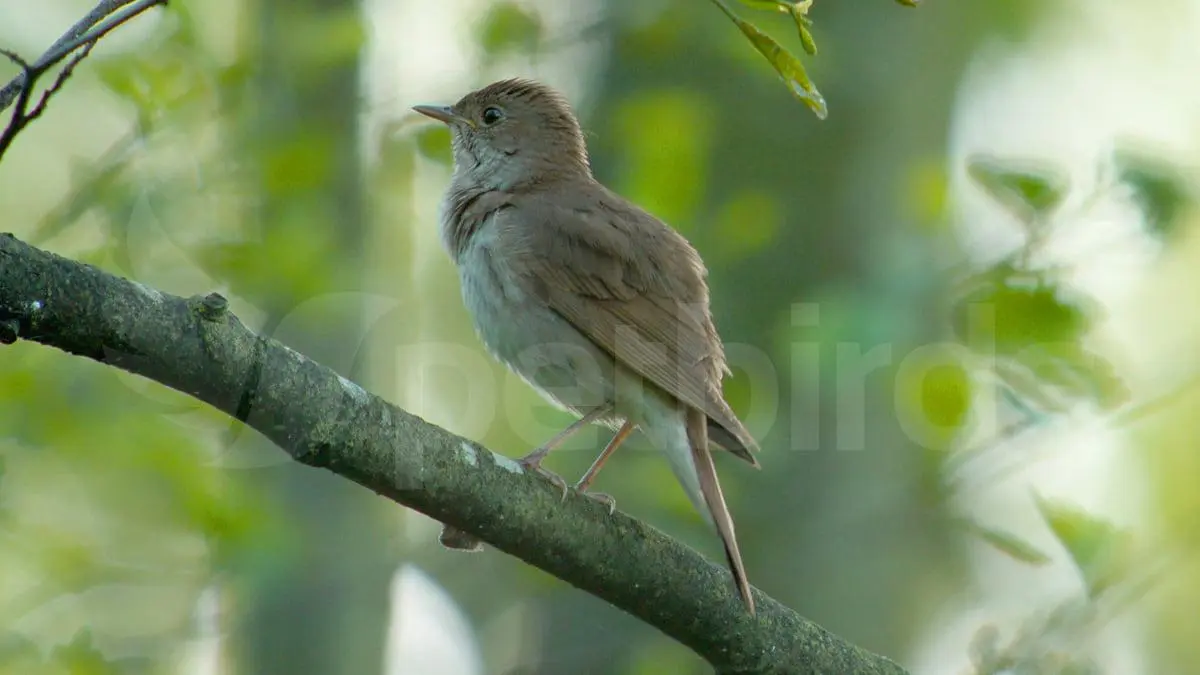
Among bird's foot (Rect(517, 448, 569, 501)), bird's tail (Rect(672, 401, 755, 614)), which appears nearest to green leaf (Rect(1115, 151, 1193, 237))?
bird's tail (Rect(672, 401, 755, 614))

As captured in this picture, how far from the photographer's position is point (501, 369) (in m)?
A: 7.77

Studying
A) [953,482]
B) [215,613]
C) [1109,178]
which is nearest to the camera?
[1109,178]

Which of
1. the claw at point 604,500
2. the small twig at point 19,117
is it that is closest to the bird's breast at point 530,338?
the claw at point 604,500

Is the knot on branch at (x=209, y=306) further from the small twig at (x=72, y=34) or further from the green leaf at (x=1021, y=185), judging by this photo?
the green leaf at (x=1021, y=185)

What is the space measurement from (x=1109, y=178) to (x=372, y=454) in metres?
3.31

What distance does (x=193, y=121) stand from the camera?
629 cm

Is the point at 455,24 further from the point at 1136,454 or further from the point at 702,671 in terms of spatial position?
the point at 1136,454

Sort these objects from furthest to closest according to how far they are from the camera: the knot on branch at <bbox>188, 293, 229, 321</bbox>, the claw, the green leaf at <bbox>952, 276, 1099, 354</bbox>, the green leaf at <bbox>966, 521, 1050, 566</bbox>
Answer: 1. the green leaf at <bbox>952, 276, 1099, 354</bbox>
2. the green leaf at <bbox>966, 521, 1050, 566</bbox>
3. the claw
4. the knot on branch at <bbox>188, 293, 229, 321</bbox>

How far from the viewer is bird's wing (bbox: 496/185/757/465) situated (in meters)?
4.93

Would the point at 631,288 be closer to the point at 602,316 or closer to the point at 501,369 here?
the point at 602,316

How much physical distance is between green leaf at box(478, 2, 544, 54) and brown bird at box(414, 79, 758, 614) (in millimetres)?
1353

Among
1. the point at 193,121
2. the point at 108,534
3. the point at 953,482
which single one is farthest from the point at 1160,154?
the point at 108,534

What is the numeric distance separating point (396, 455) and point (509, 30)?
4.07m

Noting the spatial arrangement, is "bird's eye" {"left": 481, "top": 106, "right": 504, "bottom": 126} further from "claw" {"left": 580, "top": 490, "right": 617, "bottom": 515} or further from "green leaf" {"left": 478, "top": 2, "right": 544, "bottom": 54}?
"claw" {"left": 580, "top": 490, "right": 617, "bottom": 515}
